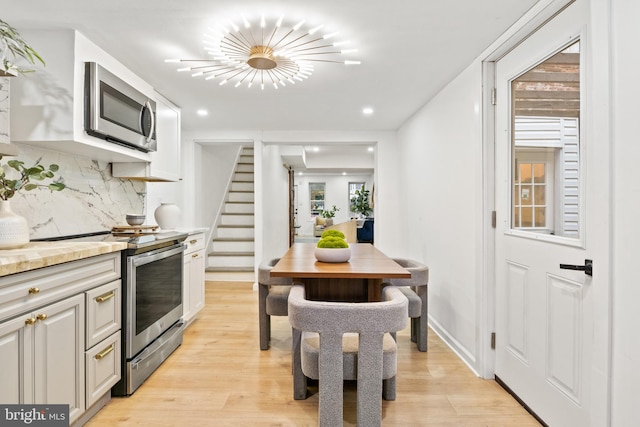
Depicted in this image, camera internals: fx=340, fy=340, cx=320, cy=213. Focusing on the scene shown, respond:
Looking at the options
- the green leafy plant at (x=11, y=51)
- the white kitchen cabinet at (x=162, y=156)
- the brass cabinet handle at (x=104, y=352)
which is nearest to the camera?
the green leafy plant at (x=11, y=51)

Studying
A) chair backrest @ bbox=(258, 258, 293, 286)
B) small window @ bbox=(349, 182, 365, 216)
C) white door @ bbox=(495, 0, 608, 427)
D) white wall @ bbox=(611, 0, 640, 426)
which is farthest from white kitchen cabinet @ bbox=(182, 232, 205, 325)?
small window @ bbox=(349, 182, 365, 216)

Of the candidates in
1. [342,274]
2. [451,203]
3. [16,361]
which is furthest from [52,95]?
[451,203]

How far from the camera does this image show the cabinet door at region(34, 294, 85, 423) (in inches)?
57.0

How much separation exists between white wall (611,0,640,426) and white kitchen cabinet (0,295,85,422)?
2.31 metres

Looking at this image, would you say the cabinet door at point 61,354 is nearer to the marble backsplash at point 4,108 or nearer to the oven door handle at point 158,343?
the oven door handle at point 158,343

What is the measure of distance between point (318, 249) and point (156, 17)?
1657 millimetres

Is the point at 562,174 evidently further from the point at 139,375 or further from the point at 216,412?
the point at 139,375

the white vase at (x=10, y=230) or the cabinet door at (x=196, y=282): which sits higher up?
the white vase at (x=10, y=230)

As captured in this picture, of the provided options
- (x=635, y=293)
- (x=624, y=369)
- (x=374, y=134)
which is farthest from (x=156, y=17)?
(x=374, y=134)

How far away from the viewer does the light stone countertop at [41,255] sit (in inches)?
51.1

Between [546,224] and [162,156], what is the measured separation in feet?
10.3

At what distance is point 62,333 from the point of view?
5.15ft

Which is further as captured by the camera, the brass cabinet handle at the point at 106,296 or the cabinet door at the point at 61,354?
the brass cabinet handle at the point at 106,296

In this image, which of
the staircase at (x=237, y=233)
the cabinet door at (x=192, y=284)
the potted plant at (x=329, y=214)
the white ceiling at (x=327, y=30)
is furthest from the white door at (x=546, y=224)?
the potted plant at (x=329, y=214)
